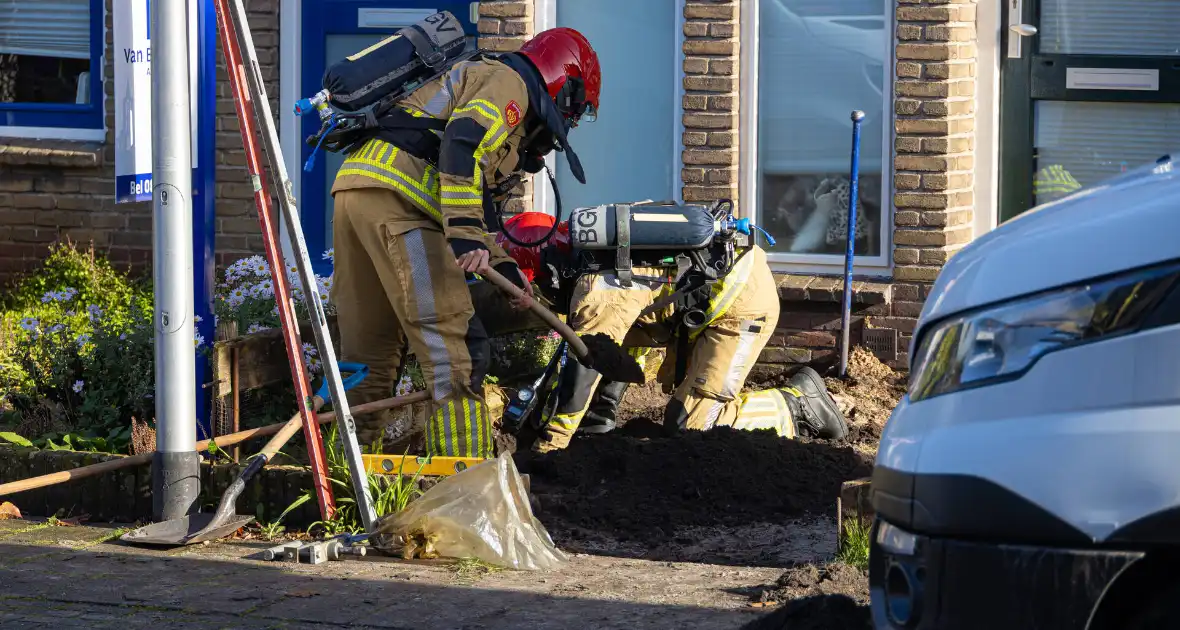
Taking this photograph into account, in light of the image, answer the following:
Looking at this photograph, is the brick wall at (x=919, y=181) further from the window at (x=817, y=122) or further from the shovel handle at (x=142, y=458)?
the shovel handle at (x=142, y=458)

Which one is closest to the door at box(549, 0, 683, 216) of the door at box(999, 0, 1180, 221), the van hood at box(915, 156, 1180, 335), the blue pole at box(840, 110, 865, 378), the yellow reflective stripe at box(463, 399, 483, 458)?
the blue pole at box(840, 110, 865, 378)

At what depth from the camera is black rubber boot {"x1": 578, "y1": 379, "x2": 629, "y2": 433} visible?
712 cm

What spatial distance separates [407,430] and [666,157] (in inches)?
110

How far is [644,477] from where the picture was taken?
607cm

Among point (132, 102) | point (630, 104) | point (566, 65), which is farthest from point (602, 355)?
point (630, 104)

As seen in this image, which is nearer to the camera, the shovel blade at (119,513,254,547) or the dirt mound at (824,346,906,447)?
the shovel blade at (119,513,254,547)

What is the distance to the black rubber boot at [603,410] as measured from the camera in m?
7.12

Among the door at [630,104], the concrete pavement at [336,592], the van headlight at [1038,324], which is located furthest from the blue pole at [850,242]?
the van headlight at [1038,324]

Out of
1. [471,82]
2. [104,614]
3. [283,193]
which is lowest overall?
[104,614]

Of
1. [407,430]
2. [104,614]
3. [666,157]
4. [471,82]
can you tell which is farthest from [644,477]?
[666,157]

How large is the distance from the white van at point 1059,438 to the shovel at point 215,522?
3.06 m

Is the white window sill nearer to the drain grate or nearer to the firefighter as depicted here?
the firefighter

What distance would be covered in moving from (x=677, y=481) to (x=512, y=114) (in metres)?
1.59

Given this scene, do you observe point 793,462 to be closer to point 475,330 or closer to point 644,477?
point 644,477
